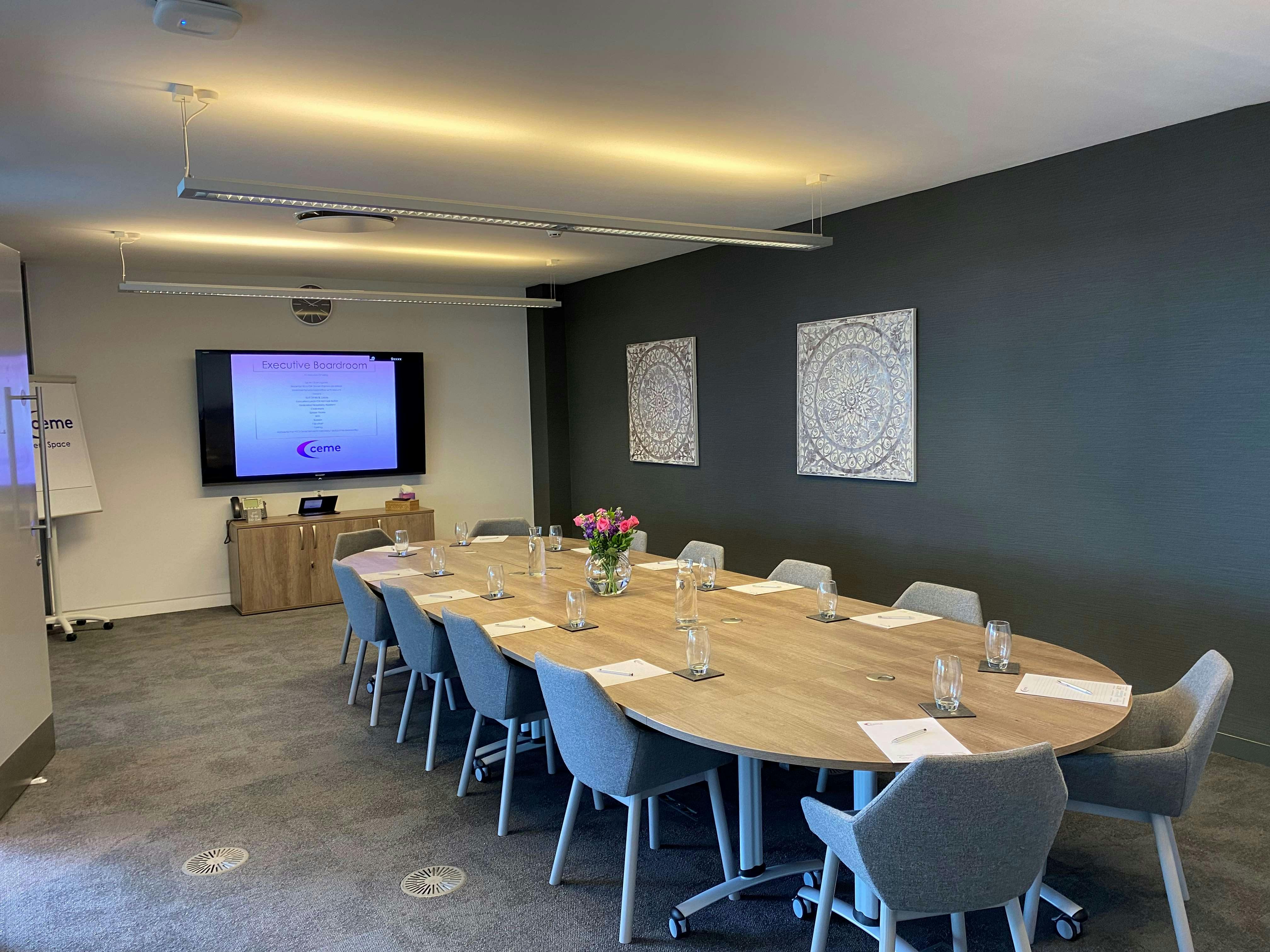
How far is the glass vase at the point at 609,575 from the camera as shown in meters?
4.06

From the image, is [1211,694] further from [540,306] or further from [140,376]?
[140,376]

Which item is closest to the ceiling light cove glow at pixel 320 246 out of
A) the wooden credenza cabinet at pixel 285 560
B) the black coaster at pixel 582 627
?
the wooden credenza cabinet at pixel 285 560

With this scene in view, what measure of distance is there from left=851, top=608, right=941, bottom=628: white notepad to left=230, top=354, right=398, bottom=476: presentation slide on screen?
589 cm

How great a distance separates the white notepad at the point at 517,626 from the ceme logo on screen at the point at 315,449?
5.08 metres

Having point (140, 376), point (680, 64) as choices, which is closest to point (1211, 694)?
point (680, 64)

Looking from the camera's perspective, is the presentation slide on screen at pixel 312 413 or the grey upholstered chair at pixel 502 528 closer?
the grey upholstered chair at pixel 502 528

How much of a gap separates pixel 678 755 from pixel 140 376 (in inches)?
256

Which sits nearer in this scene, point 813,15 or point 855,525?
point 813,15

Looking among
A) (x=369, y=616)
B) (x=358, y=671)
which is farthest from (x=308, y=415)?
(x=369, y=616)

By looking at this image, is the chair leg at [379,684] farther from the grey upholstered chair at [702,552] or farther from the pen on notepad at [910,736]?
the pen on notepad at [910,736]

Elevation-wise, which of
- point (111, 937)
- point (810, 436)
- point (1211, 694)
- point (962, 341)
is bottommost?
point (111, 937)

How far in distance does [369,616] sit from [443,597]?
2.02 feet

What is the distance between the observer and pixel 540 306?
7.70m

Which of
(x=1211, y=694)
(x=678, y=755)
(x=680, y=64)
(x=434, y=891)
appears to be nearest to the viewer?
(x=1211, y=694)
